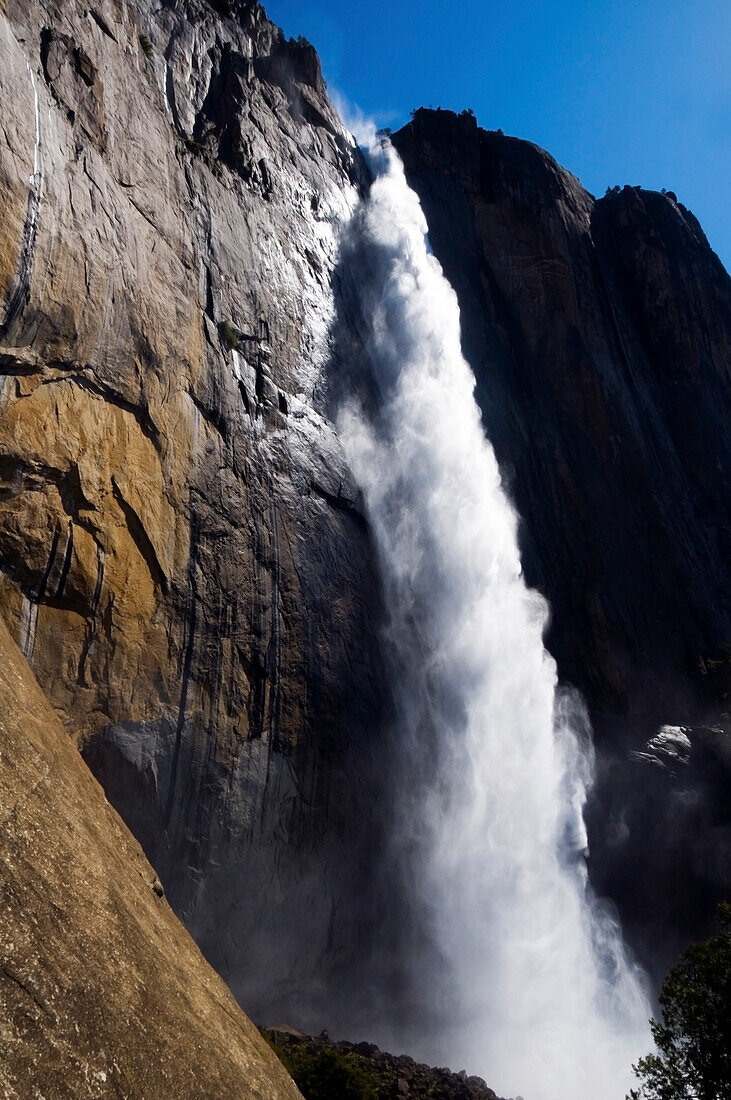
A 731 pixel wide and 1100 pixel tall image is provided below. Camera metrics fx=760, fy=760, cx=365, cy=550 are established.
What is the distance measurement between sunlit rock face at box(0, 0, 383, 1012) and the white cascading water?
57.7 inches

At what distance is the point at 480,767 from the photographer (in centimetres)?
1691

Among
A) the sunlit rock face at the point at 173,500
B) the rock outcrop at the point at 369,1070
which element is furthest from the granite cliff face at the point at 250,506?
the rock outcrop at the point at 369,1070

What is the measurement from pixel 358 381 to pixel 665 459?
13.3m

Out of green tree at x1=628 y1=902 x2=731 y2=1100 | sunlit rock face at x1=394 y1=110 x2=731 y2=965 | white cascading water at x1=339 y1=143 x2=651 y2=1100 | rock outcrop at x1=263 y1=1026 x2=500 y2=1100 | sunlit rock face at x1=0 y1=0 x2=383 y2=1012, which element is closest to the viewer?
green tree at x1=628 y1=902 x2=731 y2=1100

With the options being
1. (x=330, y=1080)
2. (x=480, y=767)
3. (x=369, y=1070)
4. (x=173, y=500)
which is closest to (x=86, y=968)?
(x=330, y=1080)

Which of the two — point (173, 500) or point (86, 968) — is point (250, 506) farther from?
point (86, 968)

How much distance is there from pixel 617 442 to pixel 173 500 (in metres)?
18.5

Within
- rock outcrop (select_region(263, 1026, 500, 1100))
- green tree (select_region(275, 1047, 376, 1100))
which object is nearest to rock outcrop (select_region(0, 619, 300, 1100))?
green tree (select_region(275, 1047, 376, 1100))

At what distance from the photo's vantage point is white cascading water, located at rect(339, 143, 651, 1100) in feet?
46.6

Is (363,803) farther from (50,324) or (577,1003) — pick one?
(50,324)

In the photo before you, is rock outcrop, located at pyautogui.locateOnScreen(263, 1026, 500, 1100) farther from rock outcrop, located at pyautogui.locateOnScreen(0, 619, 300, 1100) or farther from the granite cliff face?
rock outcrop, located at pyautogui.locateOnScreen(0, 619, 300, 1100)

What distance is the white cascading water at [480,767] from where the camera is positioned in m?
14.2

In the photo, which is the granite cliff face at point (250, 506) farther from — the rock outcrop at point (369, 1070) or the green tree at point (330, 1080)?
the green tree at point (330, 1080)

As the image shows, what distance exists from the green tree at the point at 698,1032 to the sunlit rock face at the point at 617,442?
9811 millimetres
